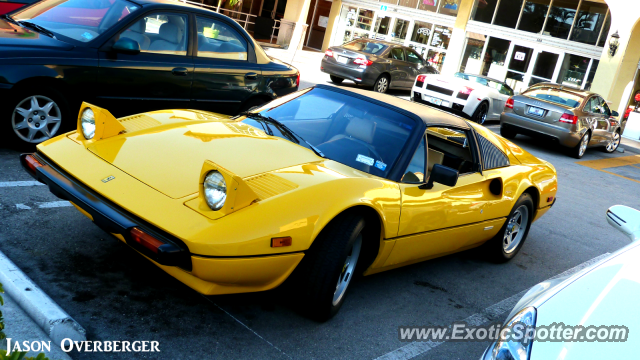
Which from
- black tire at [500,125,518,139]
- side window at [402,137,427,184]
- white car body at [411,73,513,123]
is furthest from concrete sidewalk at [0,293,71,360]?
white car body at [411,73,513,123]

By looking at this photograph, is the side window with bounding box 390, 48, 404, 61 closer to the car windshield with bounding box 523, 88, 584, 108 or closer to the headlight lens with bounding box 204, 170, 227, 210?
the car windshield with bounding box 523, 88, 584, 108

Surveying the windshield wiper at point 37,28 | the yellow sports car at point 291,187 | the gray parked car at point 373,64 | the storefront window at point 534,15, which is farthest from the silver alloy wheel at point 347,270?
the storefront window at point 534,15

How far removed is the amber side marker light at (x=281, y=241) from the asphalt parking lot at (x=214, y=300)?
56cm

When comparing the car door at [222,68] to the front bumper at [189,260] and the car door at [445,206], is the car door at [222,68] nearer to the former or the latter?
the car door at [445,206]

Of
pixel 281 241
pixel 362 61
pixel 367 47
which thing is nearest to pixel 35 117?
pixel 281 241

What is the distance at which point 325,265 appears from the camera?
313cm

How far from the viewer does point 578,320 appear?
2.28 meters

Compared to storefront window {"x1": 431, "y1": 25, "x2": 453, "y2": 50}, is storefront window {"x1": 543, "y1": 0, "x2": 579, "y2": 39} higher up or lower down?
higher up

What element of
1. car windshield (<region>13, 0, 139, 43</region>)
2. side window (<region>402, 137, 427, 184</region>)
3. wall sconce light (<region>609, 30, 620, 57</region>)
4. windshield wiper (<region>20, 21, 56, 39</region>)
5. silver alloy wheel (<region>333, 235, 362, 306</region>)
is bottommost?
silver alloy wheel (<region>333, 235, 362, 306</region>)

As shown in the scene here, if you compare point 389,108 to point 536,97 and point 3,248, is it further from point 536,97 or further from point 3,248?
point 536,97

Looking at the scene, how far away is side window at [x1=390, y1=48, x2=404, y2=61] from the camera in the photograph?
16.3 metres

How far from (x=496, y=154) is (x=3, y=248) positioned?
366cm

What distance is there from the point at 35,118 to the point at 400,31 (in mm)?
22714

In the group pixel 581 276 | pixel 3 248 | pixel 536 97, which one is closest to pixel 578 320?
pixel 581 276
